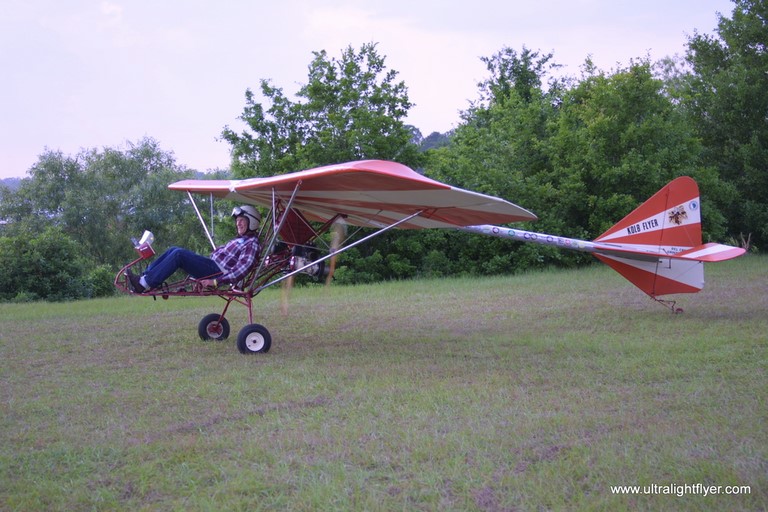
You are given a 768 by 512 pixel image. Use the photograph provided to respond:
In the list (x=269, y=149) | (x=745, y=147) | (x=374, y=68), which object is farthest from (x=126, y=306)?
(x=745, y=147)

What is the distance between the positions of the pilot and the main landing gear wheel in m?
0.68

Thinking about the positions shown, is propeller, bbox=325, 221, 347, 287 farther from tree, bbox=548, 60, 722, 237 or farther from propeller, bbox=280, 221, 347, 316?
tree, bbox=548, 60, 722, 237

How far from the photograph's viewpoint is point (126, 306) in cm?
1363

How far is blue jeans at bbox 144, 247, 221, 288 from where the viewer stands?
7.62 meters

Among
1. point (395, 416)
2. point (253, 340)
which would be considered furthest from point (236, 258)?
point (395, 416)

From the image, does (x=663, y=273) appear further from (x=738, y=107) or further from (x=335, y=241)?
(x=738, y=107)

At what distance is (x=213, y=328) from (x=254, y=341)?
4.24ft

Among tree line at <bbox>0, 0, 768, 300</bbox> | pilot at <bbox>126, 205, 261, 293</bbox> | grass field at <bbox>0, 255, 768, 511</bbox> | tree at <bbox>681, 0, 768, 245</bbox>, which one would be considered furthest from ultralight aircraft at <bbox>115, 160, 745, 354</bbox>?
tree at <bbox>681, 0, 768, 245</bbox>

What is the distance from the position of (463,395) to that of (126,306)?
32.2 ft

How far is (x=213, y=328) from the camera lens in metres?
9.11

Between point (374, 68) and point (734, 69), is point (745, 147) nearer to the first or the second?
point (734, 69)

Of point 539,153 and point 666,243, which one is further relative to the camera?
point 539,153

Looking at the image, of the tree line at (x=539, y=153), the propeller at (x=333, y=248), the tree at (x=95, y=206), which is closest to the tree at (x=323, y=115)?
the tree line at (x=539, y=153)

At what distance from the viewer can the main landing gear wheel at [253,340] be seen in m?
7.98
